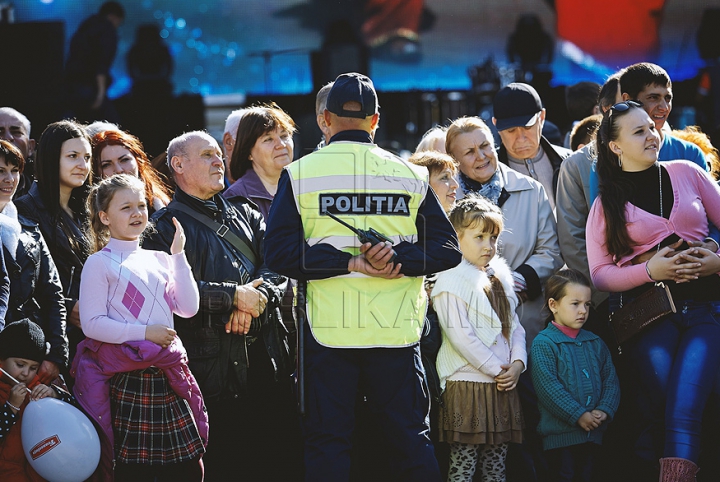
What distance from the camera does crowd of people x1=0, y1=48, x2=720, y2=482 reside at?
3.42 m

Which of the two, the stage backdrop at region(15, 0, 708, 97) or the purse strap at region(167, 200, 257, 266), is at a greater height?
the stage backdrop at region(15, 0, 708, 97)

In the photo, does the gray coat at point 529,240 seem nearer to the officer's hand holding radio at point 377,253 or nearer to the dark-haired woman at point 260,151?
the dark-haired woman at point 260,151

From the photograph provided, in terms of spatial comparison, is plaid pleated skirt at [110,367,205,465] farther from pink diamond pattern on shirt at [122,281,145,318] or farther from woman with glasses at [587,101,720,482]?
woman with glasses at [587,101,720,482]

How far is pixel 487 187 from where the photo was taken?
4.62 metres

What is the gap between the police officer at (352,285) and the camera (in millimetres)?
3379

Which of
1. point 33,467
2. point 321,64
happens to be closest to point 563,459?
point 33,467

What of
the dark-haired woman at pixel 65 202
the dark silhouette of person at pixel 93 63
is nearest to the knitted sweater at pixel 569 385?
the dark-haired woman at pixel 65 202

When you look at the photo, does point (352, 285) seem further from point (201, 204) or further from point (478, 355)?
point (201, 204)

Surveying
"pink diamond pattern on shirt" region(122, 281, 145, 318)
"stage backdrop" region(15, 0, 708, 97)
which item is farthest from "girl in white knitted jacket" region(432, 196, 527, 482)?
"stage backdrop" region(15, 0, 708, 97)

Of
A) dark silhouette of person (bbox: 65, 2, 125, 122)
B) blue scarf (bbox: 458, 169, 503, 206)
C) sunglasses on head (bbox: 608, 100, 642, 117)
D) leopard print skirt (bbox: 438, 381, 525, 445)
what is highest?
dark silhouette of person (bbox: 65, 2, 125, 122)

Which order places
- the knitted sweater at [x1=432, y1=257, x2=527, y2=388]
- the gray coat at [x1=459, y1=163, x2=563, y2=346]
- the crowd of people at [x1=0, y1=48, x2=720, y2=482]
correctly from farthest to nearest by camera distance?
1. the gray coat at [x1=459, y1=163, x2=563, y2=346]
2. the knitted sweater at [x1=432, y1=257, x2=527, y2=388]
3. the crowd of people at [x1=0, y1=48, x2=720, y2=482]

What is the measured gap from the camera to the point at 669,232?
4.12 m

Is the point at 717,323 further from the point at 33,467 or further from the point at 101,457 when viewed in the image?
the point at 33,467

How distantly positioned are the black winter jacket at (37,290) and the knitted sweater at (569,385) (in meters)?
2.11
